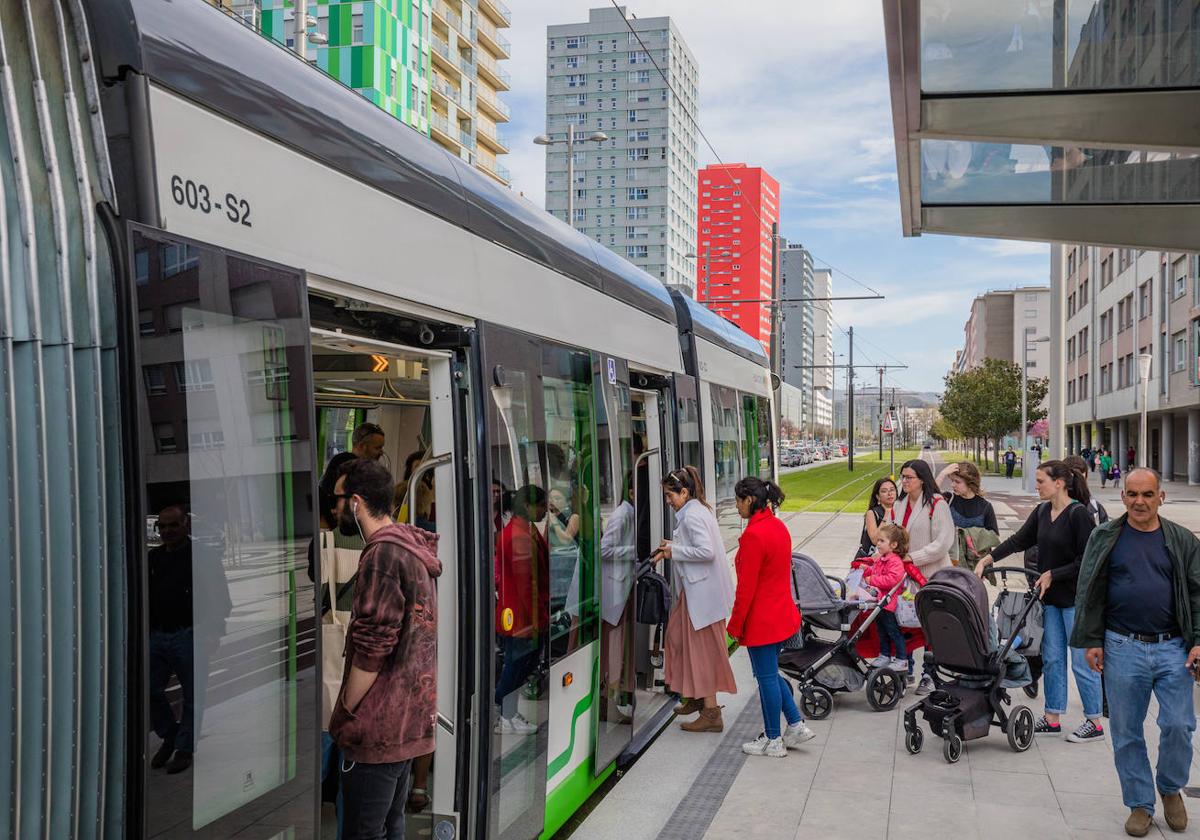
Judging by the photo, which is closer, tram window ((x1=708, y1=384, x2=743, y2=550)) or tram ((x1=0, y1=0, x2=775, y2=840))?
tram ((x1=0, y1=0, x2=775, y2=840))

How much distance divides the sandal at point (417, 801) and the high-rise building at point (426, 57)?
41.3 meters

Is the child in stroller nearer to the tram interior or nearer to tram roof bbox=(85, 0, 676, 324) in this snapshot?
the tram interior

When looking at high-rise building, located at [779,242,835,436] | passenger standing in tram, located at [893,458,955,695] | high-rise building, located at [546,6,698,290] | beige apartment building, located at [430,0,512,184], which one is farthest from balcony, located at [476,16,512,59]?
passenger standing in tram, located at [893,458,955,695]

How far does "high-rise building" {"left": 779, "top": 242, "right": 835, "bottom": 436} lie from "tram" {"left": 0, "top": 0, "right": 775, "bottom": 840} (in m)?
44.5

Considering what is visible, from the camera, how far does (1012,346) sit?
140500 mm

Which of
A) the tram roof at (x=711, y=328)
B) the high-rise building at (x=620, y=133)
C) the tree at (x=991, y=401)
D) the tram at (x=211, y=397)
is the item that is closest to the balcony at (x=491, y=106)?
the tree at (x=991, y=401)

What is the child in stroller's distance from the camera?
8.67 metres

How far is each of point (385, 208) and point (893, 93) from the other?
6325mm

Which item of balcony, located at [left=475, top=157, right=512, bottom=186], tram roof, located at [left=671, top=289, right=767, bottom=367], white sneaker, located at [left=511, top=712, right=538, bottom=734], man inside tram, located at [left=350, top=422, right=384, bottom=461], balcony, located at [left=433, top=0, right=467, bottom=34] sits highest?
balcony, located at [left=433, top=0, right=467, bottom=34]

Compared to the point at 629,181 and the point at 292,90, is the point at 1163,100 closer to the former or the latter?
the point at 292,90

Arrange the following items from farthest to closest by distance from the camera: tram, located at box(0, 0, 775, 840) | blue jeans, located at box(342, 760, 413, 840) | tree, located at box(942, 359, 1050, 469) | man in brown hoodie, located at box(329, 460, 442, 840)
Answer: tree, located at box(942, 359, 1050, 469) < blue jeans, located at box(342, 760, 413, 840) < man in brown hoodie, located at box(329, 460, 442, 840) < tram, located at box(0, 0, 775, 840)

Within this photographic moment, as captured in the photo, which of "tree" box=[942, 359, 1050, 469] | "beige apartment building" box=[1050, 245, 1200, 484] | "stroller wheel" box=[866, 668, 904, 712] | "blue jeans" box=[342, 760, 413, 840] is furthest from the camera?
"tree" box=[942, 359, 1050, 469]

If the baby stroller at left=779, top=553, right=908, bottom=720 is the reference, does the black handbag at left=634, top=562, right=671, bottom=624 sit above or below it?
above

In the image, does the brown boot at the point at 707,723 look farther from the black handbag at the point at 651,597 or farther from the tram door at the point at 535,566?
the tram door at the point at 535,566
